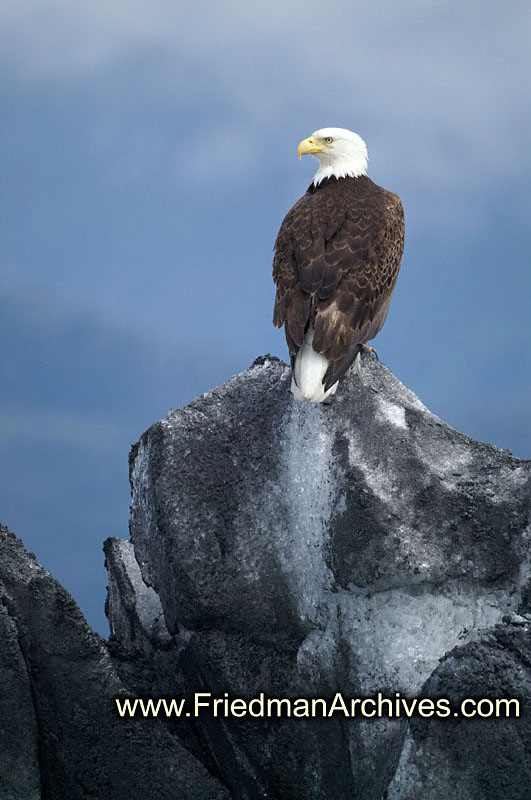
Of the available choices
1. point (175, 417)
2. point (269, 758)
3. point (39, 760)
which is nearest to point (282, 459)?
point (175, 417)

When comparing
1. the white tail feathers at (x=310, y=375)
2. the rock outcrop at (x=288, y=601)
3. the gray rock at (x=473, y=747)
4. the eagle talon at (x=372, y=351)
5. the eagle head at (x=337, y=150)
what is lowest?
the gray rock at (x=473, y=747)

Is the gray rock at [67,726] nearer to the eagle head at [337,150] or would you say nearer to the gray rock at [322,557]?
the gray rock at [322,557]

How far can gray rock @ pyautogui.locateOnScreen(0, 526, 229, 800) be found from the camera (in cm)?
532

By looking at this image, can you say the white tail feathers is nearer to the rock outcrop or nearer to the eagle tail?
the eagle tail

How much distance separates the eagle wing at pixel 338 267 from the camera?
5.38 metres

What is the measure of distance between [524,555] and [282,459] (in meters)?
1.53

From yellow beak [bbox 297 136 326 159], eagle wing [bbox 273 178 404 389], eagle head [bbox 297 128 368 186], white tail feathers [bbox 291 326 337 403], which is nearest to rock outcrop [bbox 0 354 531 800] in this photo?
white tail feathers [bbox 291 326 337 403]

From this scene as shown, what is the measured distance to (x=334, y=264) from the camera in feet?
18.3

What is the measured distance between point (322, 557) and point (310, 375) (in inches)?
42.4

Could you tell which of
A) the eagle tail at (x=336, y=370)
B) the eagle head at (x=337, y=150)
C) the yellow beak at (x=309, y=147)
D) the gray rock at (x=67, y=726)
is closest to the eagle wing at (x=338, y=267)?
the eagle tail at (x=336, y=370)

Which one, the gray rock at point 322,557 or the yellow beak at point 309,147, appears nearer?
the gray rock at point 322,557

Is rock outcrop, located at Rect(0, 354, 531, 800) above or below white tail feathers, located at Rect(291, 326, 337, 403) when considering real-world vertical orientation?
below

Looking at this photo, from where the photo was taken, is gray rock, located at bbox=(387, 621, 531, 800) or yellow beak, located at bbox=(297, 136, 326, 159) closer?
gray rock, located at bbox=(387, 621, 531, 800)

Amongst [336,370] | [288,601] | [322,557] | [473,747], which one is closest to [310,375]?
[336,370]
